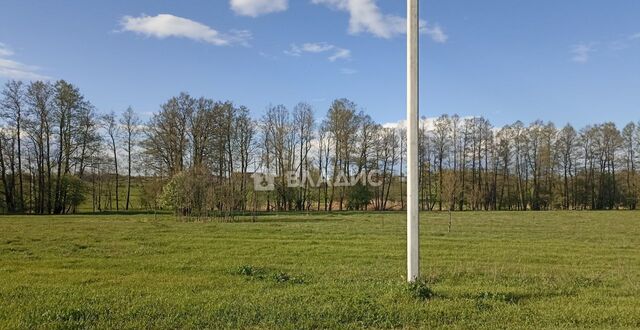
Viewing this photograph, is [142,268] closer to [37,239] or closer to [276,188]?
[37,239]

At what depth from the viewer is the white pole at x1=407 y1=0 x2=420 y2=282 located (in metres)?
7.80

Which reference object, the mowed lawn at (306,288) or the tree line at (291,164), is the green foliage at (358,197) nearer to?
the tree line at (291,164)

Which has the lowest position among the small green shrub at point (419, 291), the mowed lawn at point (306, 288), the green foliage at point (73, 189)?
the mowed lawn at point (306, 288)

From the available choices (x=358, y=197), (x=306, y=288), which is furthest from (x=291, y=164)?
(x=306, y=288)

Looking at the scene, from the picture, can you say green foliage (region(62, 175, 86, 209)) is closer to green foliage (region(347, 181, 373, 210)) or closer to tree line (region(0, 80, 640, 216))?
tree line (region(0, 80, 640, 216))

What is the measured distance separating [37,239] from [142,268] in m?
10.3

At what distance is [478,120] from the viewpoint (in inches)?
3012

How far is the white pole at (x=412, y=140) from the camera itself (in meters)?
7.80

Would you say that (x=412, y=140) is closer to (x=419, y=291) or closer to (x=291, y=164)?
(x=419, y=291)

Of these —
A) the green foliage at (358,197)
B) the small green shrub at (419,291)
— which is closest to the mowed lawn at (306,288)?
the small green shrub at (419,291)

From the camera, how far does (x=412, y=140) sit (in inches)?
309

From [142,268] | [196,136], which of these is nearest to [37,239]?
[142,268]

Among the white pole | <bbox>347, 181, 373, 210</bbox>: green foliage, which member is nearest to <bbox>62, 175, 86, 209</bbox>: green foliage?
<bbox>347, 181, 373, 210</bbox>: green foliage

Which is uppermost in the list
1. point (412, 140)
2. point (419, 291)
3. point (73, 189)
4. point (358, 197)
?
point (412, 140)
